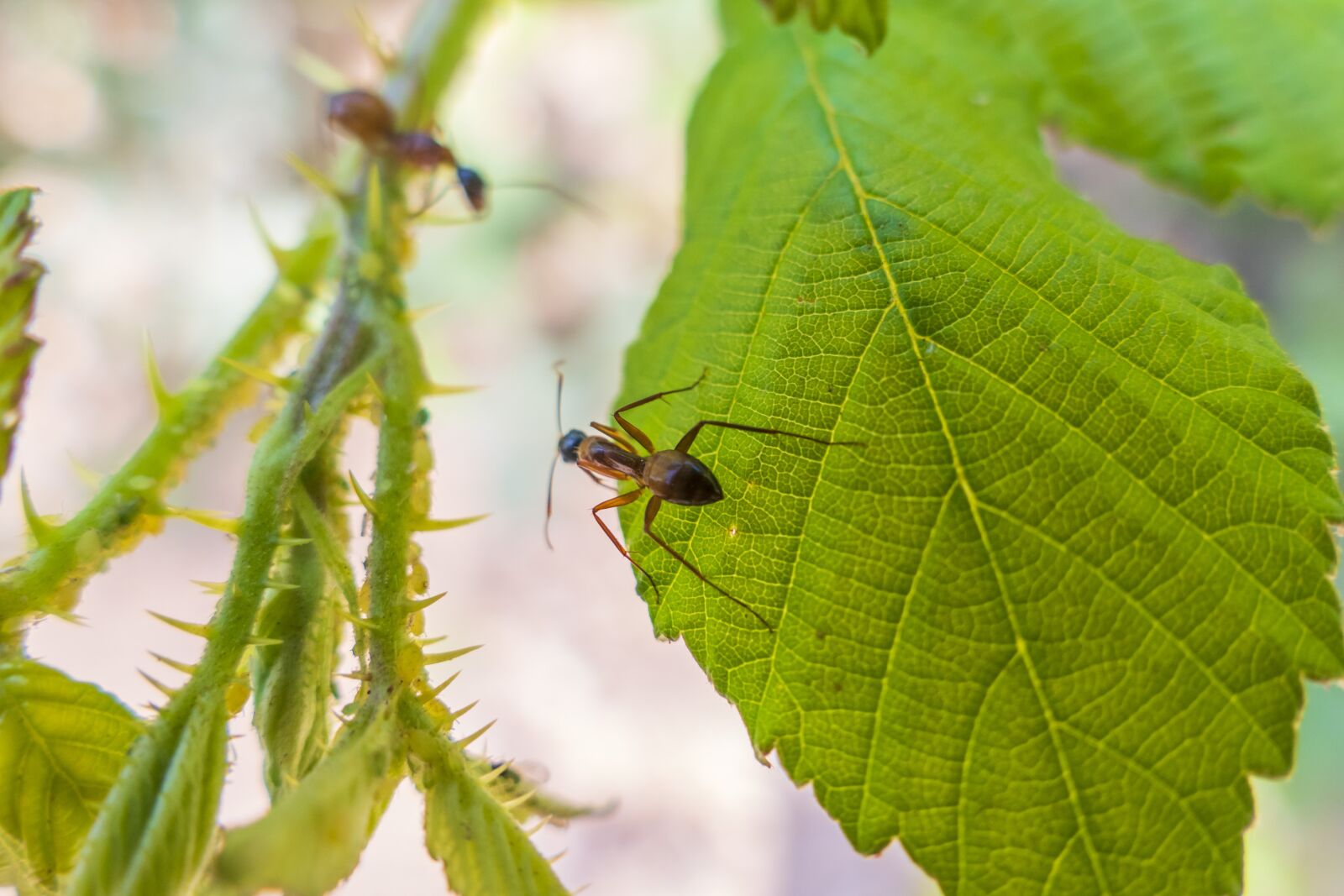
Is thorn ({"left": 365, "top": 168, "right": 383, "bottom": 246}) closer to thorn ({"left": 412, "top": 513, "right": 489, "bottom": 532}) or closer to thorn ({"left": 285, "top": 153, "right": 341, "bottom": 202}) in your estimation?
thorn ({"left": 285, "top": 153, "right": 341, "bottom": 202})

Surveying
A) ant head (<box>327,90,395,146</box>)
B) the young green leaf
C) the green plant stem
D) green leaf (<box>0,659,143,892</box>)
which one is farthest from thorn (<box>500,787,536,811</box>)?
ant head (<box>327,90,395,146</box>)

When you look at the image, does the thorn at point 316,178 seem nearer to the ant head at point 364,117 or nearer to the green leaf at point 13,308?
the ant head at point 364,117

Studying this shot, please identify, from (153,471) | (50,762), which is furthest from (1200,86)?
(50,762)

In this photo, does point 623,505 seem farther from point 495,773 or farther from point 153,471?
point 153,471

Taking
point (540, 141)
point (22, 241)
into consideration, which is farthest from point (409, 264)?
point (540, 141)

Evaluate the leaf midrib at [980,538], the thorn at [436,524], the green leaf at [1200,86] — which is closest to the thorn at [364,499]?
the thorn at [436,524]

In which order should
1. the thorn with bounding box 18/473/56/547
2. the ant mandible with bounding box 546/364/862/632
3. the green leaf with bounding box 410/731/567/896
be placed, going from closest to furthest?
1. the green leaf with bounding box 410/731/567/896
2. the thorn with bounding box 18/473/56/547
3. the ant mandible with bounding box 546/364/862/632
